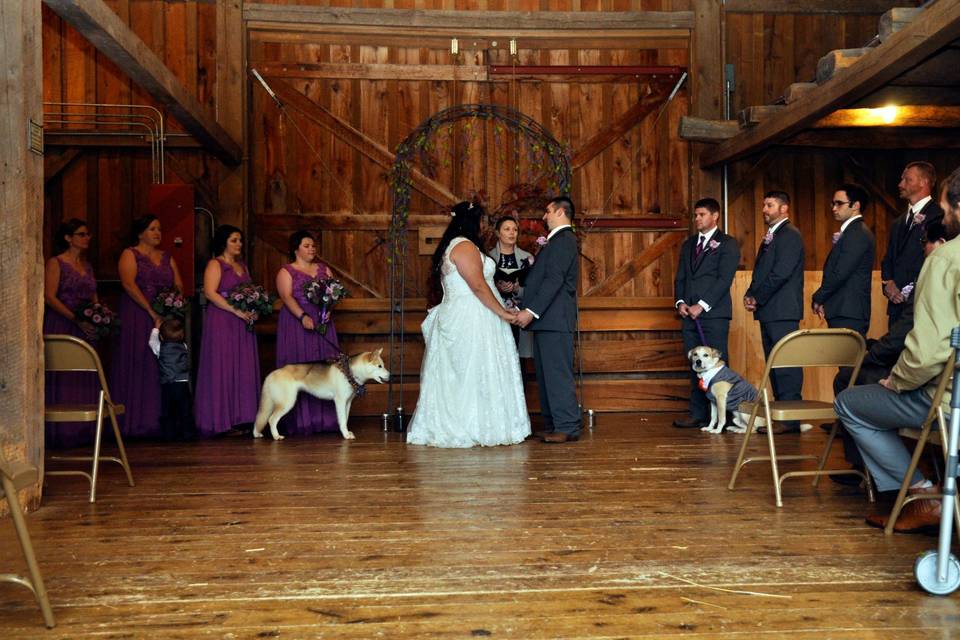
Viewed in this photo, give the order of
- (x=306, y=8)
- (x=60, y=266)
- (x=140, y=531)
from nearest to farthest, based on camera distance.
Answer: (x=140, y=531), (x=60, y=266), (x=306, y=8)

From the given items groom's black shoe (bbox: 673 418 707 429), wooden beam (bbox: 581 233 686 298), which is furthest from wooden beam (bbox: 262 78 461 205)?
groom's black shoe (bbox: 673 418 707 429)

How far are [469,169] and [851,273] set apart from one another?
3774 mm

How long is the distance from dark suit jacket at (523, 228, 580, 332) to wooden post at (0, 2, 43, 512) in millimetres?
3305

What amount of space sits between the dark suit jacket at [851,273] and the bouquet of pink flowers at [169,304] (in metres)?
4.69

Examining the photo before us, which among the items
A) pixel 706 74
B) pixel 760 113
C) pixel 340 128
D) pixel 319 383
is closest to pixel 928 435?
pixel 319 383

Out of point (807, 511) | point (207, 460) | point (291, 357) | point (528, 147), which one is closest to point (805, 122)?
point (528, 147)

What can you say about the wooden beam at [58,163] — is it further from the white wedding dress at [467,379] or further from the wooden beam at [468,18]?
the white wedding dress at [467,379]

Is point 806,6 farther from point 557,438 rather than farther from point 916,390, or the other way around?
point 916,390

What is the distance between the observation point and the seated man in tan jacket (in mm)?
3264

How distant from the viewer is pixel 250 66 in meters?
8.64

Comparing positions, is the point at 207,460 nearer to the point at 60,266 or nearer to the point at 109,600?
the point at 60,266

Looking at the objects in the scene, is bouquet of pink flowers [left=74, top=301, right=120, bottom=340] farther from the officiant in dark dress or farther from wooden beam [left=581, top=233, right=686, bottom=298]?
wooden beam [left=581, top=233, right=686, bottom=298]

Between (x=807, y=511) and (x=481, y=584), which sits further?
(x=807, y=511)

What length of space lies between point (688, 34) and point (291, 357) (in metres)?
4.89
